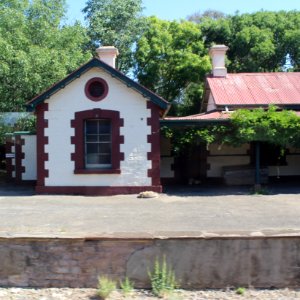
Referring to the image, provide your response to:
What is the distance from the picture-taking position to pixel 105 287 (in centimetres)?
615

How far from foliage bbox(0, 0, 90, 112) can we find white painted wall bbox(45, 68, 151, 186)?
4.18m

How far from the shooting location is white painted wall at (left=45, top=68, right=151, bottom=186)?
15578 millimetres

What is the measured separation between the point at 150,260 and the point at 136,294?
0.46 meters

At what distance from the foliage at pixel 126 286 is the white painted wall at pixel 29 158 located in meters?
12.8

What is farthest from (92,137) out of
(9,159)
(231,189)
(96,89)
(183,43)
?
(183,43)

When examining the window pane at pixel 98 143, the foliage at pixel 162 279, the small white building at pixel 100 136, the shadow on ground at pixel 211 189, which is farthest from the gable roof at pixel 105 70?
A: the foliage at pixel 162 279

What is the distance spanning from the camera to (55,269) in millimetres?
6461

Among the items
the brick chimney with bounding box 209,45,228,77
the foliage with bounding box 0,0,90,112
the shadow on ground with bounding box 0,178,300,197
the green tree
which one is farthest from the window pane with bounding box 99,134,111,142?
the green tree

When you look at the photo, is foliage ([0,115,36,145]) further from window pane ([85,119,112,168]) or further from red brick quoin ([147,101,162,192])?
red brick quoin ([147,101,162,192])

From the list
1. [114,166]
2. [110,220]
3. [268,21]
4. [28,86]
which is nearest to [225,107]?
[114,166]

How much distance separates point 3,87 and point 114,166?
6.94m

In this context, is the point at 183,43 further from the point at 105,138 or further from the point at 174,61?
the point at 105,138

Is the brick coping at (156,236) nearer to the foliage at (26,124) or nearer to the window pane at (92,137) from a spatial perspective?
the window pane at (92,137)

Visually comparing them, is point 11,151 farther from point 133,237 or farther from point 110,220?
point 133,237
